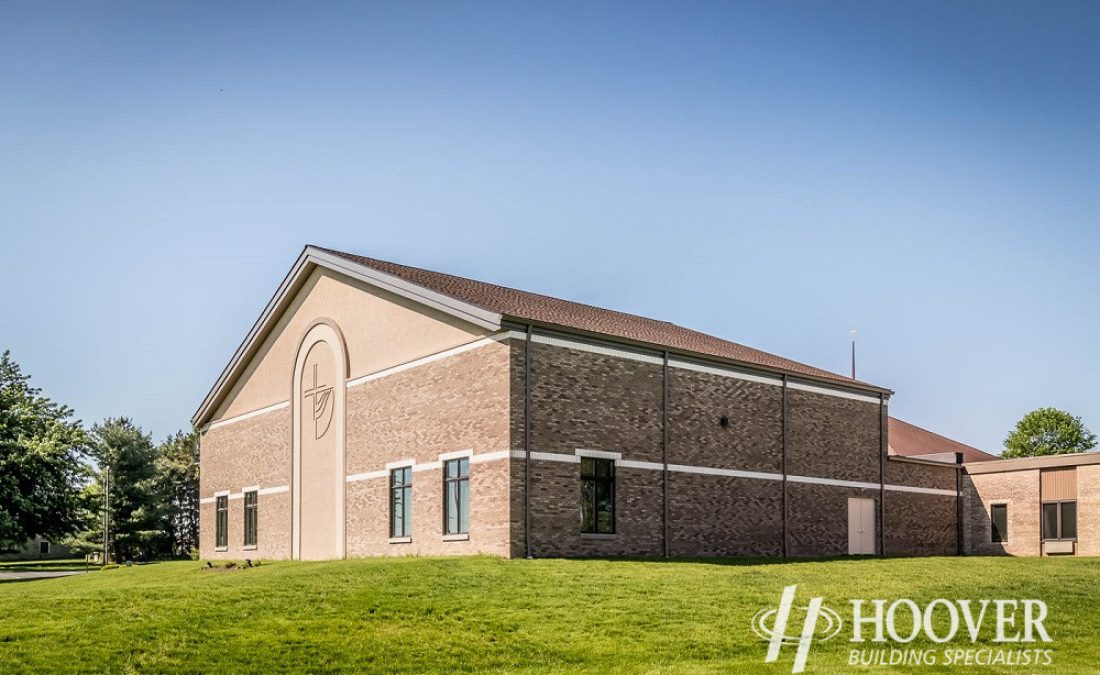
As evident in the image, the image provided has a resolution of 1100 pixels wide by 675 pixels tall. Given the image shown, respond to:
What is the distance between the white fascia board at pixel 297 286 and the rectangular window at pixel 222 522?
354cm

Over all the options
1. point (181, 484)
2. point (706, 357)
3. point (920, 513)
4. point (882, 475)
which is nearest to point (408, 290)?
point (706, 357)

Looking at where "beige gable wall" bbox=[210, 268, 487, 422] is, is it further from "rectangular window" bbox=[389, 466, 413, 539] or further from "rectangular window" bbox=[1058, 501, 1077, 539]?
"rectangular window" bbox=[1058, 501, 1077, 539]

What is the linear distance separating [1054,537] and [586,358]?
62.5ft

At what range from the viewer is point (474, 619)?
1736 cm

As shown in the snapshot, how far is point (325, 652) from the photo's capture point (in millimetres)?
15719

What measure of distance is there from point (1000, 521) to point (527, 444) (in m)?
20.8

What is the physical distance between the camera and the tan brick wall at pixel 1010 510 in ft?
118

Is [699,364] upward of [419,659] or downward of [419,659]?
upward

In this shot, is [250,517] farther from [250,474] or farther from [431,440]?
[431,440]

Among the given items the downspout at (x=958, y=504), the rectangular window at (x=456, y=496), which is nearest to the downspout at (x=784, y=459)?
the rectangular window at (x=456, y=496)

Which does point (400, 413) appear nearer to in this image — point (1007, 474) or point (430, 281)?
point (430, 281)

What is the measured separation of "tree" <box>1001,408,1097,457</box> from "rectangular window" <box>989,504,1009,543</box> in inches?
1288

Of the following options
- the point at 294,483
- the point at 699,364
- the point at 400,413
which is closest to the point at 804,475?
the point at 699,364

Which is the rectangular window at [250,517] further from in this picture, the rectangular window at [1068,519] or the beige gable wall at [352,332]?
the rectangular window at [1068,519]
